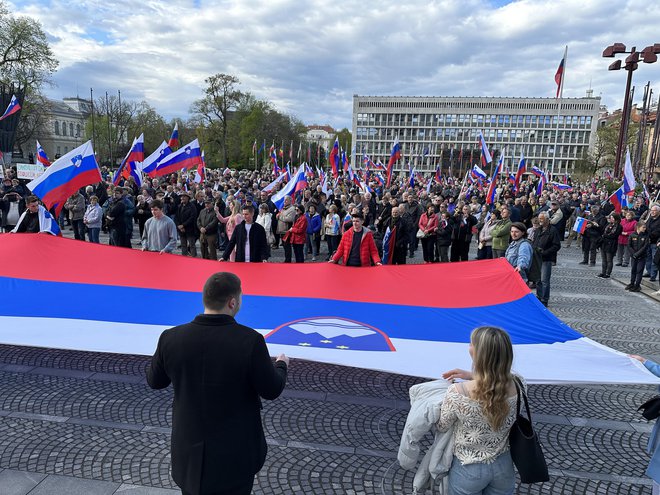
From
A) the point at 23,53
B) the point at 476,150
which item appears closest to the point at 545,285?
the point at 23,53

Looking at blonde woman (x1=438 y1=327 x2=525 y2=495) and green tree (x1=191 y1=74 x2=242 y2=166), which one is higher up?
green tree (x1=191 y1=74 x2=242 y2=166)

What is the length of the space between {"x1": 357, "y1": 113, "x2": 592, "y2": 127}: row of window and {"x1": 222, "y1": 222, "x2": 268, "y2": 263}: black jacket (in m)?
106

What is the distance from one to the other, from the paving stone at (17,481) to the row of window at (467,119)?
111 m

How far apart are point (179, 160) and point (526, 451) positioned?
1527 centimetres

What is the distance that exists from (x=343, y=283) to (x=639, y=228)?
8.33m

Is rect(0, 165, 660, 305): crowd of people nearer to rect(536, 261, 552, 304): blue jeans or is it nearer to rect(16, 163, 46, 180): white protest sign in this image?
rect(536, 261, 552, 304): blue jeans

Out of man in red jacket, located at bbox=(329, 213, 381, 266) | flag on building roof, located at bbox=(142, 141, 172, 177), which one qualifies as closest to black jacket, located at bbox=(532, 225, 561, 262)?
man in red jacket, located at bbox=(329, 213, 381, 266)

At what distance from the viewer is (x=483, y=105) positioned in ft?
347

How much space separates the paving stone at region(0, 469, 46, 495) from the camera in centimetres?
339

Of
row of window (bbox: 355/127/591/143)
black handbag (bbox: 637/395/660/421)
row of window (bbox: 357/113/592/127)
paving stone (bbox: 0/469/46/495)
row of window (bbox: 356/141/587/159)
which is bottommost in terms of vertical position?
paving stone (bbox: 0/469/46/495)

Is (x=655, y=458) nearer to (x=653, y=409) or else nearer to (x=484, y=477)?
(x=653, y=409)

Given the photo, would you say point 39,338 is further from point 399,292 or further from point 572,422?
point 572,422

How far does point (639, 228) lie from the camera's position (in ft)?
35.6

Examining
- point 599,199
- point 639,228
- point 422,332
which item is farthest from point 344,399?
point 599,199
